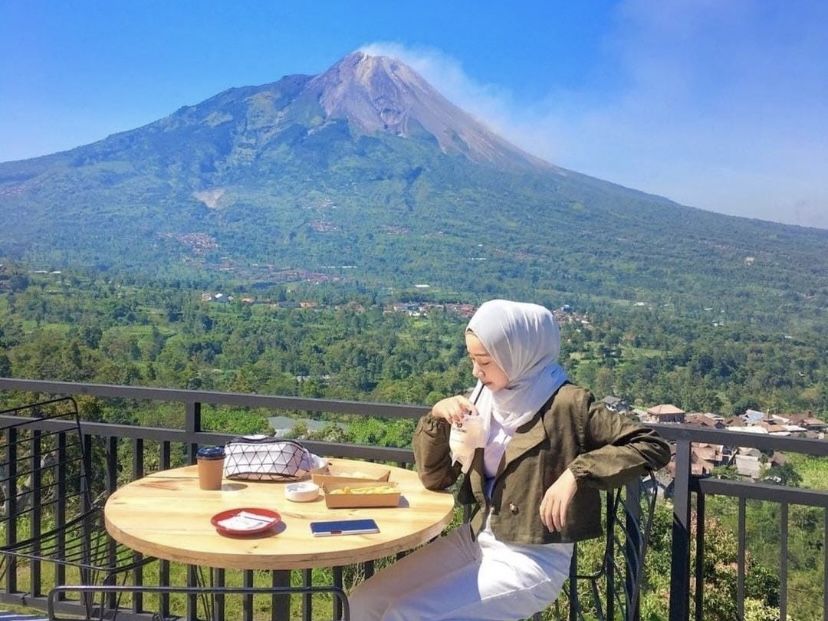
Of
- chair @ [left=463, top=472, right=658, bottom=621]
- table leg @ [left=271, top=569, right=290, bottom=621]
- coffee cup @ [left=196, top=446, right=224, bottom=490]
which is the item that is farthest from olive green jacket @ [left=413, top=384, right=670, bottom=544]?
coffee cup @ [left=196, top=446, right=224, bottom=490]

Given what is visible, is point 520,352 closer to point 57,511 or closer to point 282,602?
point 282,602

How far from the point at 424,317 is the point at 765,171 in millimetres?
62057

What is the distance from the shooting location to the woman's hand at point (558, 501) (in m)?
1.81

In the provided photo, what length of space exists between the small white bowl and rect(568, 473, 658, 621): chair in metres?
0.82

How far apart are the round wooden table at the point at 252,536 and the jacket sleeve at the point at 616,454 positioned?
381 millimetres

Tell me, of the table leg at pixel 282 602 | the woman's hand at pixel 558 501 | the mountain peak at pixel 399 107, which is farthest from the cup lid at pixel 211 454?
the mountain peak at pixel 399 107

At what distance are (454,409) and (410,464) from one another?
0.63 m

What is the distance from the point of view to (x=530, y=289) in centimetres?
4303

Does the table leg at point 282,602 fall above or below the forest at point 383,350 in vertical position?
above

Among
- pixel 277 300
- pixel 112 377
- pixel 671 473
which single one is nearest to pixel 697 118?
pixel 277 300

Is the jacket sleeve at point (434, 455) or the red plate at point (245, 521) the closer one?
the red plate at point (245, 521)

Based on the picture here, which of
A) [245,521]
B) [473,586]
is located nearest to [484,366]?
[473,586]

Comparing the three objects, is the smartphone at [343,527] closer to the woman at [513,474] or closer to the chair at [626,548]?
the woman at [513,474]

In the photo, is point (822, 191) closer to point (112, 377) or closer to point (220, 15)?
point (220, 15)
